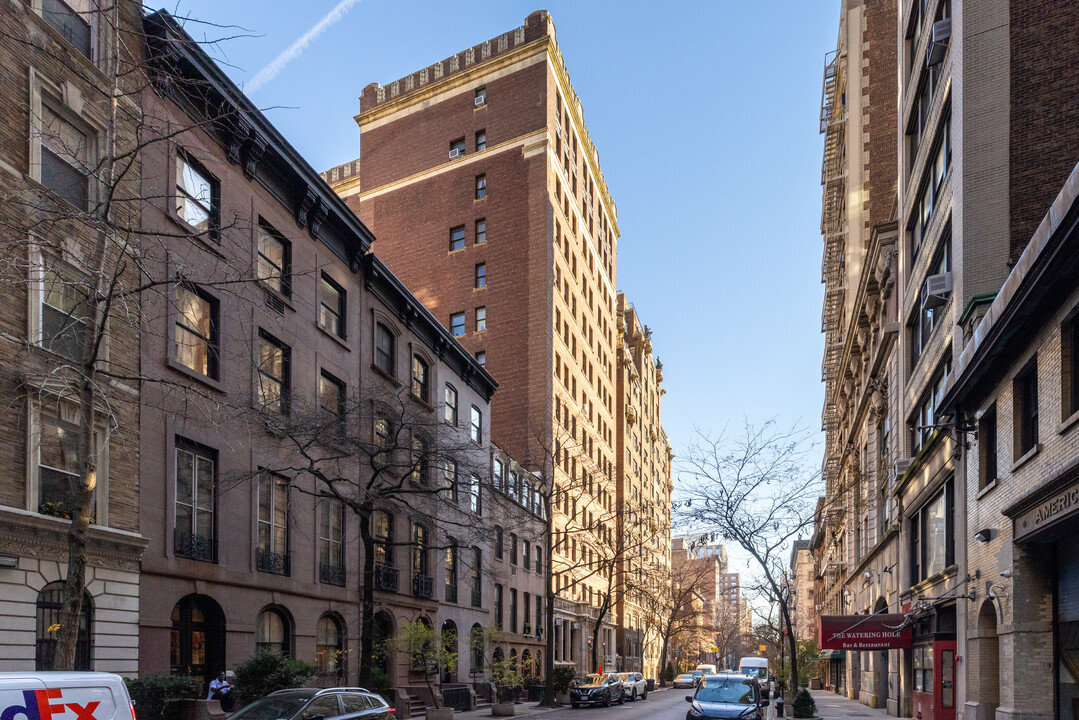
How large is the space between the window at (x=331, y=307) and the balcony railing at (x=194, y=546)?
332 inches

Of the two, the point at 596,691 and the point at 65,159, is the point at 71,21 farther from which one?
the point at 596,691

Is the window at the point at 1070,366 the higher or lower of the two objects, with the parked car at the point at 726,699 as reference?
higher

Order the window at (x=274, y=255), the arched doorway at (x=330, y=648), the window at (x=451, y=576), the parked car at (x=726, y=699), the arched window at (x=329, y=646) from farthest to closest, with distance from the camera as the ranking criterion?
the window at (x=451, y=576) < the arched window at (x=329, y=646) < the arched doorway at (x=330, y=648) < the window at (x=274, y=255) < the parked car at (x=726, y=699)

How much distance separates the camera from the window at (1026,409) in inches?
643

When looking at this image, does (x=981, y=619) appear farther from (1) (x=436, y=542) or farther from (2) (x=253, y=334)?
(1) (x=436, y=542)

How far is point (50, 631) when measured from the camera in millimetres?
15766

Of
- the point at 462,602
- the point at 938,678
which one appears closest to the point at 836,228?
the point at 462,602

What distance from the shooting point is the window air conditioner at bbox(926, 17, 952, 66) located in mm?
23266

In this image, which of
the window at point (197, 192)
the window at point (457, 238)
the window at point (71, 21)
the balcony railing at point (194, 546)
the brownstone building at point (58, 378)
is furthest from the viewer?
the window at point (457, 238)

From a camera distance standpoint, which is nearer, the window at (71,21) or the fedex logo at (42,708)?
the fedex logo at (42,708)

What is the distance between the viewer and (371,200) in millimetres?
59469

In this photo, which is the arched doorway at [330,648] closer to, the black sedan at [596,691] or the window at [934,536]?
A: the black sedan at [596,691]

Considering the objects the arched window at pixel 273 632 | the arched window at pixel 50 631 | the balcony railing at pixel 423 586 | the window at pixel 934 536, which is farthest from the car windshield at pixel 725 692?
the arched window at pixel 50 631

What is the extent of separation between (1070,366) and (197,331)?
60.4ft
